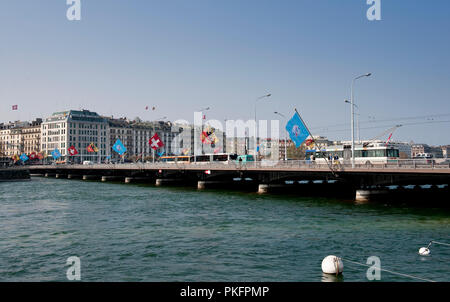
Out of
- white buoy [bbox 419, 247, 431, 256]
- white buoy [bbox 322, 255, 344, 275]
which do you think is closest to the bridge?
white buoy [bbox 419, 247, 431, 256]

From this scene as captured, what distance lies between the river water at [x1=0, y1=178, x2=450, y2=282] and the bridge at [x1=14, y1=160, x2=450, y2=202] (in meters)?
4.06

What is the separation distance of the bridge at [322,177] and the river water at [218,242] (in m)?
4.06

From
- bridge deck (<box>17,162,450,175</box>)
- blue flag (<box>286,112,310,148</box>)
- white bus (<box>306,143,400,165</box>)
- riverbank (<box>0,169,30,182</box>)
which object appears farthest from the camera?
riverbank (<box>0,169,30,182</box>)

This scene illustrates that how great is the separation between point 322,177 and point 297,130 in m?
16.8

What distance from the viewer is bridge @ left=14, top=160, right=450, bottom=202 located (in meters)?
43.8

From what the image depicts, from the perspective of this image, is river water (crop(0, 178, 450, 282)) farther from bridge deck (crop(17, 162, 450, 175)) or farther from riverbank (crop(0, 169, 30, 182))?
riverbank (crop(0, 169, 30, 182))

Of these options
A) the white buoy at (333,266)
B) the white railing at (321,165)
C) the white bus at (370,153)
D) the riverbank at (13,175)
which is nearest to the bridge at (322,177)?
the white railing at (321,165)

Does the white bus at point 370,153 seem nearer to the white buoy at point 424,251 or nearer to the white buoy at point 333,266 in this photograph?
the white buoy at point 424,251

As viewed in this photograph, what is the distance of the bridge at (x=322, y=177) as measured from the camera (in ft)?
144

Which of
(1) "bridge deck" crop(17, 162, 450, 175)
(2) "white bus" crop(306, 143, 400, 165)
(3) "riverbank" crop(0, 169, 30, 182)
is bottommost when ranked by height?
(3) "riverbank" crop(0, 169, 30, 182)

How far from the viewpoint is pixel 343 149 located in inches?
2886

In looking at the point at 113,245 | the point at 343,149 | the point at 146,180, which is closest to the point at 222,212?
the point at 113,245

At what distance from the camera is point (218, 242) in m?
25.1
